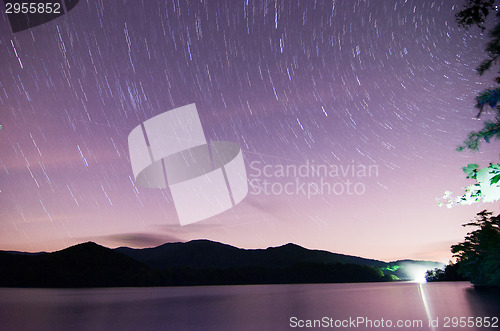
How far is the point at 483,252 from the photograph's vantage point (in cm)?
4069

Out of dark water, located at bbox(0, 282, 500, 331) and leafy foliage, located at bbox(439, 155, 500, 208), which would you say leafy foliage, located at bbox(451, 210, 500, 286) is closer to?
dark water, located at bbox(0, 282, 500, 331)

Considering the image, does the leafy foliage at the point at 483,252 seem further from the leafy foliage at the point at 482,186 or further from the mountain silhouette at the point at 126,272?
the mountain silhouette at the point at 126,272

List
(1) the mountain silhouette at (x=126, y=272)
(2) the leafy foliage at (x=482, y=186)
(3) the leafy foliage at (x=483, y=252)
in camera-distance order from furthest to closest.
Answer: (1) the mountain silhouette at (x=126, y=272)
(3) the leafy foliage at (x=483, y=252)
(2) the leafy foliage at (x=482, y=186)

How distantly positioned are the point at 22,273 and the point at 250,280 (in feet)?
277

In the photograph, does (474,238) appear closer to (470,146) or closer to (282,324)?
(282,324)

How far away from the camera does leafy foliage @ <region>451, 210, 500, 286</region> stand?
34.2 metres

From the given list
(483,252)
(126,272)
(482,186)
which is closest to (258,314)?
(482,186)

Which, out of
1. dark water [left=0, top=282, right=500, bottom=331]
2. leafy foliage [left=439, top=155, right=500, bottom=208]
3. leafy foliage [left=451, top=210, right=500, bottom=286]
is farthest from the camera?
leafy foliage [left=451, top=210, right=500, bottom=286]

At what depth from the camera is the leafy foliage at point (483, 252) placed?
34.2 m

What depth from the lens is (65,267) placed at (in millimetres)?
159875

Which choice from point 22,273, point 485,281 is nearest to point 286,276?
point 22,273

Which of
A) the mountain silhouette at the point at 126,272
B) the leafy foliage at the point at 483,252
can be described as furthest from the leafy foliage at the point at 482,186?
the mountain silhouette at the point at 126,272

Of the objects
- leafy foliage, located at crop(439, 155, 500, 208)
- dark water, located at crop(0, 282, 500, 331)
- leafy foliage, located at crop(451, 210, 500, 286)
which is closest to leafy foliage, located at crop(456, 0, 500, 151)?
leafy foliage, located at crop(439, 155, 500, 208)

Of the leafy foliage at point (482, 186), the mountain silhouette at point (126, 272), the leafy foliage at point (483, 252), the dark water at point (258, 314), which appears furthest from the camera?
the mountain silhouette at point (126, 272)
